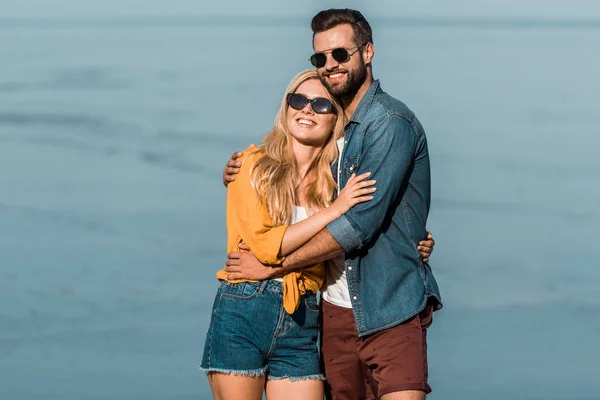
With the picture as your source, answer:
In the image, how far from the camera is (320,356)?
5676 millimetres

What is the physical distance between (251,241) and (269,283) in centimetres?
24

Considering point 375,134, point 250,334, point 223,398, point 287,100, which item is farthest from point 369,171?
point 223,398

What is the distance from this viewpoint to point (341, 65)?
5473 millimetres

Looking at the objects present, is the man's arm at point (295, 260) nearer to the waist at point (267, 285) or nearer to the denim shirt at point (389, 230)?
the waist at point (267, 285)

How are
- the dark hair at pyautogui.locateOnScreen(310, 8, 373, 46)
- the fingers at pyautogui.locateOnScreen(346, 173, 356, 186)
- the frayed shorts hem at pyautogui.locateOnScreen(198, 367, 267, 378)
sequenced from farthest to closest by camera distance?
the dark hair at pyautogui.locateOnScreen(310, 8, 373, 46)
the fingers at pyautogui.locateOnScreen(346, 173, 356, 186)
the frayed shorts hem at pyautogui.locateOnScreen(198, 367, 267, 378)

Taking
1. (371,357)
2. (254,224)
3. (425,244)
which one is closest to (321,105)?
(254,224)

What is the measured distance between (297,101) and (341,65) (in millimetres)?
348

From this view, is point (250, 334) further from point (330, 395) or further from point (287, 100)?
point (287, 100)

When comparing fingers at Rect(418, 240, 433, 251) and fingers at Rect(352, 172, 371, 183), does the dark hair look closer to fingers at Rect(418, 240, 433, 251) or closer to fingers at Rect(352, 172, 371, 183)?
fingers at Rect(352, 172, 371, 183)

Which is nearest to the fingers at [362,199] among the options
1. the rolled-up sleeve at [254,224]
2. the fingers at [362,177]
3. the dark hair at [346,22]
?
the fingers at [362,177]

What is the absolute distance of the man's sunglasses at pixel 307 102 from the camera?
17.5 ft

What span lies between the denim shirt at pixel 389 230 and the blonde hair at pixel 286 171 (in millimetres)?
74

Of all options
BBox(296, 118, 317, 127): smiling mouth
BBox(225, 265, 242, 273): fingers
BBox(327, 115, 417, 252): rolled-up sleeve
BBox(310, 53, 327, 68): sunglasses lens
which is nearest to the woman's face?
BBox(296, 118, 317, 127): smiling mouth

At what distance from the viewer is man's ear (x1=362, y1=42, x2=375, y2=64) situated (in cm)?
561
